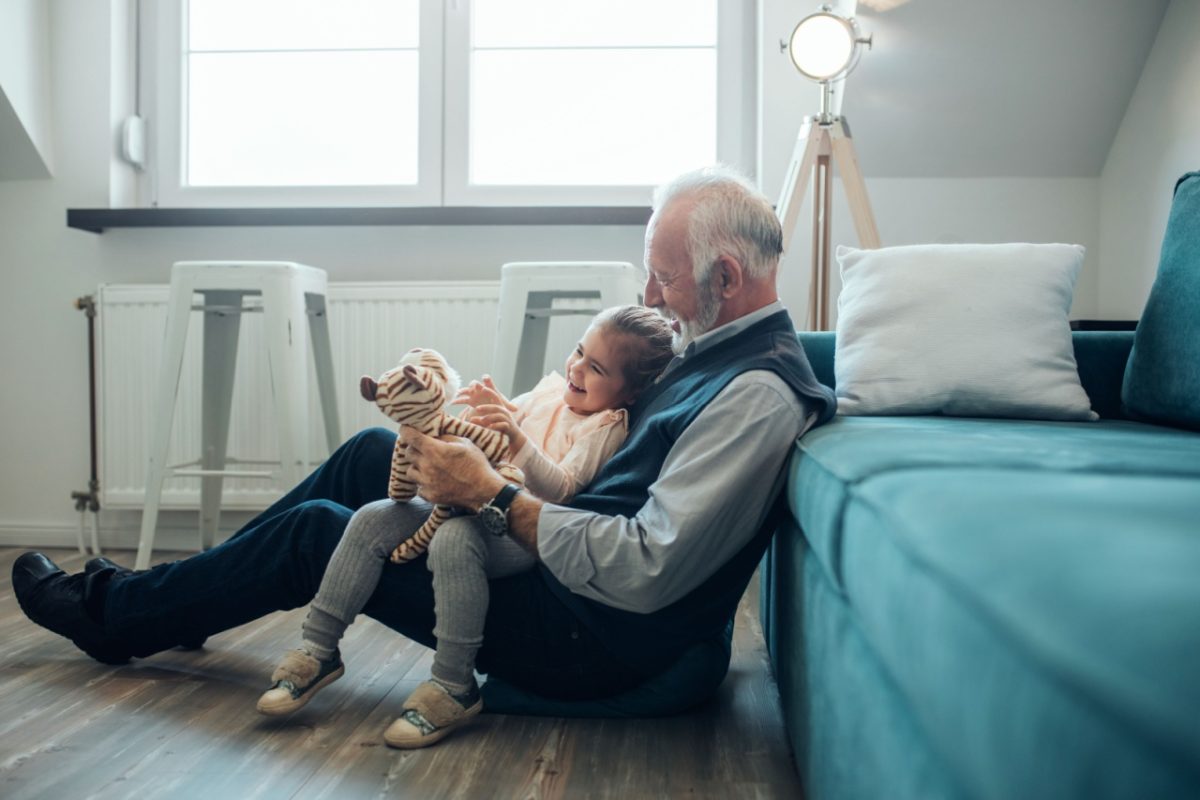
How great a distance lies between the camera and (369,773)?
135cm

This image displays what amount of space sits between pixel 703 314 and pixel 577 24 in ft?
6.79

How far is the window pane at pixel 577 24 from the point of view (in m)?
3.24

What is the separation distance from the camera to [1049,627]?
42 centimetres

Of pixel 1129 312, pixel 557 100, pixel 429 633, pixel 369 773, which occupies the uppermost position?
pixel 557 100

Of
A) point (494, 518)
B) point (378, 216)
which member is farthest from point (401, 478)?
point (378, 216)

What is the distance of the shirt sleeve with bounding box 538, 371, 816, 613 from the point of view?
1247 millimetres

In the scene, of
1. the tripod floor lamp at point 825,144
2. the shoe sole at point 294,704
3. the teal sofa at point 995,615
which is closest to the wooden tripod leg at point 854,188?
the tripod floor lamp at point 825,144

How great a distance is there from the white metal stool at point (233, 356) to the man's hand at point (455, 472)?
4.11ft

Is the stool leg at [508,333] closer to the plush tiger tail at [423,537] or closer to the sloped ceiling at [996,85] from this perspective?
the plush tiger tail at [423,537]

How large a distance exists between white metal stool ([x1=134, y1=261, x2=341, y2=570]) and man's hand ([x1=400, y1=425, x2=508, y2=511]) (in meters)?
1.25

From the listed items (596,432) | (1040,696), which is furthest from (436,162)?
(1040,696)

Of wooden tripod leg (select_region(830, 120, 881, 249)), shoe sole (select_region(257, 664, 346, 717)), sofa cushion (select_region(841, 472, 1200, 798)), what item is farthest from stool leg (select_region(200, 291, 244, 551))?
sofa cushion (select_region(841, 472, 1200, 798))

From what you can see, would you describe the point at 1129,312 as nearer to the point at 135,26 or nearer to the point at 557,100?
the point at 557,100

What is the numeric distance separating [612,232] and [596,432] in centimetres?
170
